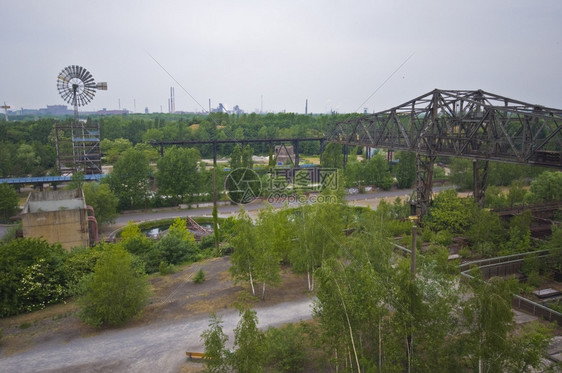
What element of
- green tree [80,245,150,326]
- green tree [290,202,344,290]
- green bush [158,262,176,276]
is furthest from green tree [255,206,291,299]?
green bush [158,262,176,276]

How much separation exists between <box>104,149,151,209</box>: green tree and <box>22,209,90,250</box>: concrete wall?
14.7 metres

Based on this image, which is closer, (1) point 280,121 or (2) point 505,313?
(2) point 505,313

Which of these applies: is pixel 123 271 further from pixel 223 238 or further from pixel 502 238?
pixel 502 238

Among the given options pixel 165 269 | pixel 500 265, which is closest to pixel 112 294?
pixel 165 269

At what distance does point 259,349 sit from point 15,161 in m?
55.5

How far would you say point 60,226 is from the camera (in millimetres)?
22828

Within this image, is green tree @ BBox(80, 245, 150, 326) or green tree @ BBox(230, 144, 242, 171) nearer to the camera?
green tree @ BBox(80, 245, 150, 326)

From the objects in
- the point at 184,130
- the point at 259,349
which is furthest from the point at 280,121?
the point at 259,349

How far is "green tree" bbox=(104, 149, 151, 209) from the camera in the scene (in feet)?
124

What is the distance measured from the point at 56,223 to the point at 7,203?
14977mm

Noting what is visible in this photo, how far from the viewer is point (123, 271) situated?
14.8 metres

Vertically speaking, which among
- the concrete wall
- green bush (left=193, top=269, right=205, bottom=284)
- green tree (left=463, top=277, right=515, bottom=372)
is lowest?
green bush (left=193, top=269, right=205, bottom=284)

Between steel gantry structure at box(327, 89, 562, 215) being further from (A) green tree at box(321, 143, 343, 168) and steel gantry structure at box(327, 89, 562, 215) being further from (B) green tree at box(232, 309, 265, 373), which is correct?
(A) green tree at box(321, 143, 343, 168)

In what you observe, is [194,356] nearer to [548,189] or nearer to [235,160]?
[235,160]
